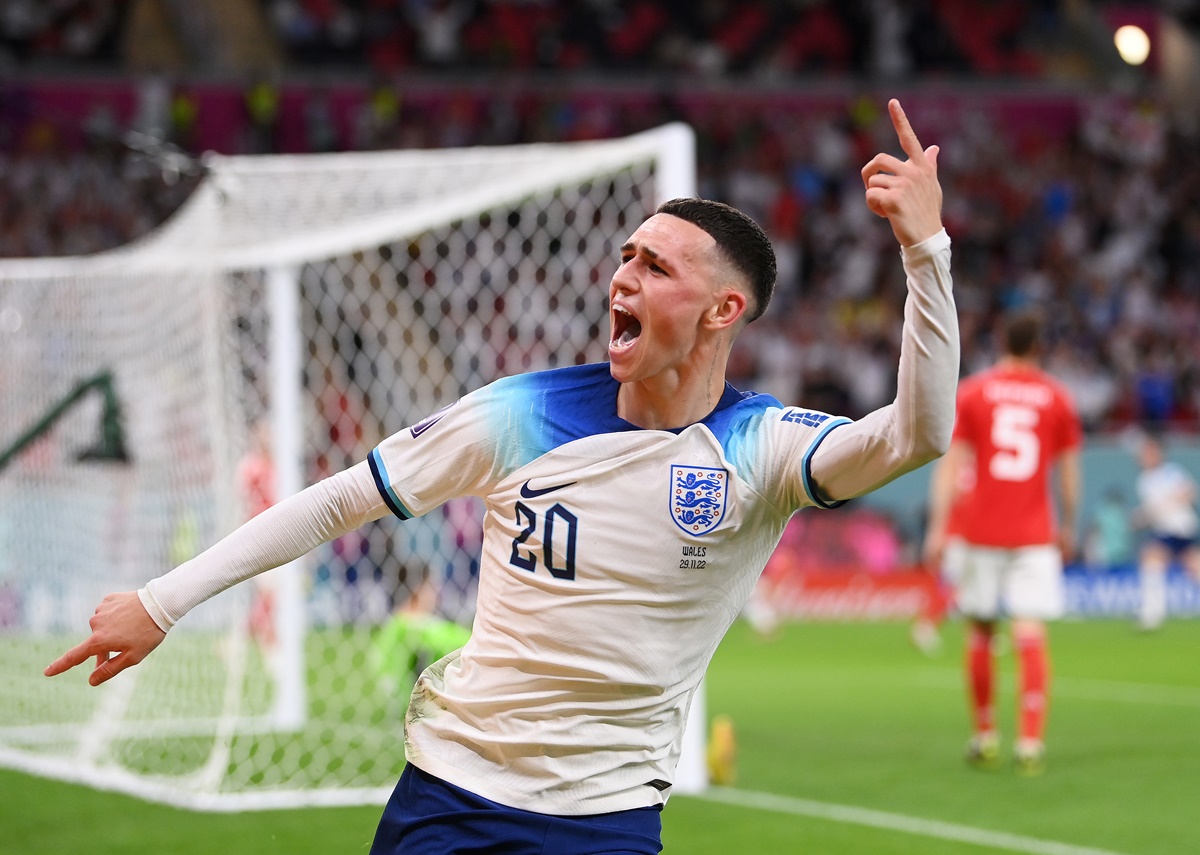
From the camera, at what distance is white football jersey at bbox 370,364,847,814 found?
3080 millimetres

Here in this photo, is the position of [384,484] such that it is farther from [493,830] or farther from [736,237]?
[736,237]

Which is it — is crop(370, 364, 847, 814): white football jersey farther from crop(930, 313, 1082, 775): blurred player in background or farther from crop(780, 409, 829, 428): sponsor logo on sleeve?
crop(930, 313, 1082, 775): blurred player in background

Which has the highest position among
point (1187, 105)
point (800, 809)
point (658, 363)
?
point (1187, 105)

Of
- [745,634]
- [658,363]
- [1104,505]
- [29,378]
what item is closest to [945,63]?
[1104,505]

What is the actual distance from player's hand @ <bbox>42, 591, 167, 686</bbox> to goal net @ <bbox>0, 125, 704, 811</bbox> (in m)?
4.58

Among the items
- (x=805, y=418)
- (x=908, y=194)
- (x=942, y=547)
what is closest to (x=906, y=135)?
(x=908, y=194)

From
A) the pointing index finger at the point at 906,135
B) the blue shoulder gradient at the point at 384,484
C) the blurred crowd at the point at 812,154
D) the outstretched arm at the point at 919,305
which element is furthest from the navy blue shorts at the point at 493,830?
the blurred crowd at the point at 812,154

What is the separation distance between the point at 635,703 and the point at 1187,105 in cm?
2642

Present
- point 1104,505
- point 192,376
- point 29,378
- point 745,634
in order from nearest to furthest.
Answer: point 192,376, point 29,378, point 745,634, point 1104,505

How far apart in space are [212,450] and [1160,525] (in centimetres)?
1359

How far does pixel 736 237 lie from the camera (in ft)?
10.3

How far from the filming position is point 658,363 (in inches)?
121

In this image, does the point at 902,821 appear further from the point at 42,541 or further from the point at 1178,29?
the point at 1178,29

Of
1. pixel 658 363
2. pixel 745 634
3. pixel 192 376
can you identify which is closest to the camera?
pixel 658 363
